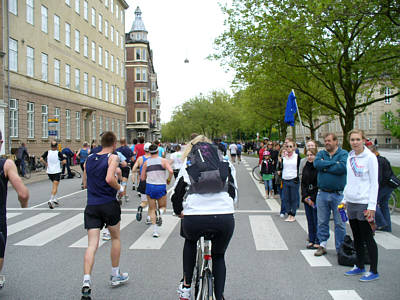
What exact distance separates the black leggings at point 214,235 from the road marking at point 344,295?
1646mm

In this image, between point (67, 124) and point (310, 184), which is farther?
point (67, 124)

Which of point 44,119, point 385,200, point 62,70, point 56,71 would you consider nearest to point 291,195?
point 385,200

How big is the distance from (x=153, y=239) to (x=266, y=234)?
2.17 m

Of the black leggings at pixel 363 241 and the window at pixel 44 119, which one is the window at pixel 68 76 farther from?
the black leggings at pixel 363 241

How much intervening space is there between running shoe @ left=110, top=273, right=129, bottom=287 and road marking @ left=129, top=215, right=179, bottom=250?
6.09ft

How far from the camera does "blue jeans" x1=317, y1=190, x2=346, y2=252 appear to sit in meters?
6.17

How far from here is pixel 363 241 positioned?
5289 millimetres

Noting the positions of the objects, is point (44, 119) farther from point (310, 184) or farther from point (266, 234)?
point (310, 184)

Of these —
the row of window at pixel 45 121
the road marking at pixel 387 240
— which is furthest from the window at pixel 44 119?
the road marking at pixel 387 240

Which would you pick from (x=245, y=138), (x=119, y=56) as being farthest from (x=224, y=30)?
(x=245, y=138)

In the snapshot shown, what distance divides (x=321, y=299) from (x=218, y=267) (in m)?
1.56

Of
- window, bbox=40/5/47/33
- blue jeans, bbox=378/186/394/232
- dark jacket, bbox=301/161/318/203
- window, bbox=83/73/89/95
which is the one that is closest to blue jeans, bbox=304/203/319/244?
dark jacket, bbox=301/161/318/203

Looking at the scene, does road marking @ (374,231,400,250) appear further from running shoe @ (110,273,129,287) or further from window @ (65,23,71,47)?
window @ (65,23,71,47)

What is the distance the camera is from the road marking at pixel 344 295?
454cm
